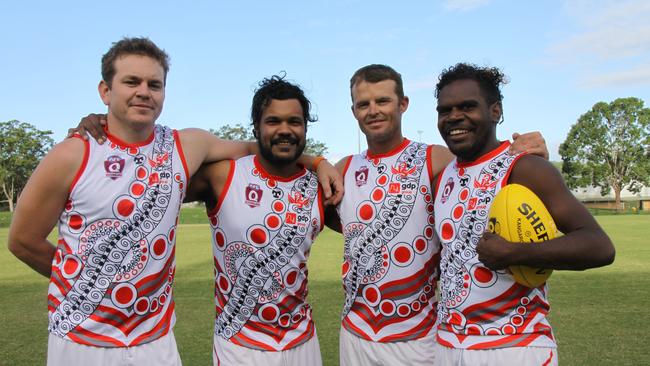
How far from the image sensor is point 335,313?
28.1ft

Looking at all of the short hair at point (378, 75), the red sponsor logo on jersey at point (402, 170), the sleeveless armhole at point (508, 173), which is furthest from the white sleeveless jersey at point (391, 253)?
the sleeveless armhole at point (508, 173)

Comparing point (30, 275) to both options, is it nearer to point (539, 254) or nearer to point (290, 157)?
point (290, 157)

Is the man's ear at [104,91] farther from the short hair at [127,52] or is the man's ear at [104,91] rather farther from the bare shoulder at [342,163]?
the bare shoulder at [342,163]

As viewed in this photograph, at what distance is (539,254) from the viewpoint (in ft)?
9.52

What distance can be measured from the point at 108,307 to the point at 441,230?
2.04 metres

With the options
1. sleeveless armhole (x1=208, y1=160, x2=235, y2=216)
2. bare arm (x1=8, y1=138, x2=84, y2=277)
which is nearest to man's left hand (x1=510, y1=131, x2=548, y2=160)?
sleeveless armhole (x1=208, y1=160, x2=235, y2=216)

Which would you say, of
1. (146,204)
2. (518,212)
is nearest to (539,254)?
(518,212)

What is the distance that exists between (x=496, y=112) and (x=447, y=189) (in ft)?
1.95

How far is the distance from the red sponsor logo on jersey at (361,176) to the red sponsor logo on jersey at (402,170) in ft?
0.65

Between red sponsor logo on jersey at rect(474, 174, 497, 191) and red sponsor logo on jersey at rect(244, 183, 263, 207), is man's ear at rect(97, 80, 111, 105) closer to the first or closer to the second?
red sponsor logo on jersey at rect(244, 183, 263, 207)

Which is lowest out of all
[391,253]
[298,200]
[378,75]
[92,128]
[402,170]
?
[391,253]

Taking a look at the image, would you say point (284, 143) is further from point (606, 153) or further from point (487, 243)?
point (606, 153)

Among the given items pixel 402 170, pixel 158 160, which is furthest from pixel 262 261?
pixel 402 170

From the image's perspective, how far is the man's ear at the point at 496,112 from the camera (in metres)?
3.61
